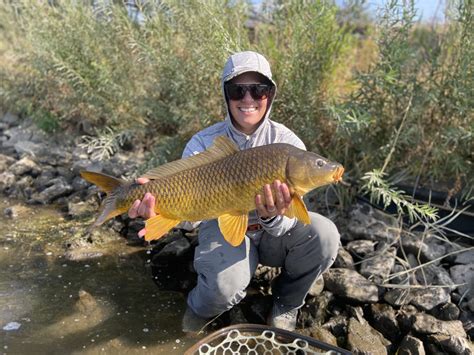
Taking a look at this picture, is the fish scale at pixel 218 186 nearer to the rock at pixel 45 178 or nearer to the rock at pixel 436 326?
the rock at pixel 436 326

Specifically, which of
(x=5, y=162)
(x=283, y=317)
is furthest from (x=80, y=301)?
(x=5, y=162)

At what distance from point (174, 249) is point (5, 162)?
3.18 meters

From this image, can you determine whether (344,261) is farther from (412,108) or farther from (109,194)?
(109,194)

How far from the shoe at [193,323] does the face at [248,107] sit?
45.4 inches

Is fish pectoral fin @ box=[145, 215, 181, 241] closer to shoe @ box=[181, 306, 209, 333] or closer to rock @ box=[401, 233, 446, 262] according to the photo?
shoe @ box=[181, 306, 209, 333]

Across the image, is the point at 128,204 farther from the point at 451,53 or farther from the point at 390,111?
the point at 451,53

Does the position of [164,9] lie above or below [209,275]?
above

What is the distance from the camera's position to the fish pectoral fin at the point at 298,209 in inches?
78.1

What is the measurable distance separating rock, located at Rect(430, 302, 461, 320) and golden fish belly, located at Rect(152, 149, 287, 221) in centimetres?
147

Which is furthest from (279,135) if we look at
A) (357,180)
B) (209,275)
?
(357,180)

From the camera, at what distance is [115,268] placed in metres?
3.26

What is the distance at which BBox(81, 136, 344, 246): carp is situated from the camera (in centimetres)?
193

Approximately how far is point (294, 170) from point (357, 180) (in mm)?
1680

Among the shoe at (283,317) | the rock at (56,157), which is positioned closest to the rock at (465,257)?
the shoe at (283,317)
